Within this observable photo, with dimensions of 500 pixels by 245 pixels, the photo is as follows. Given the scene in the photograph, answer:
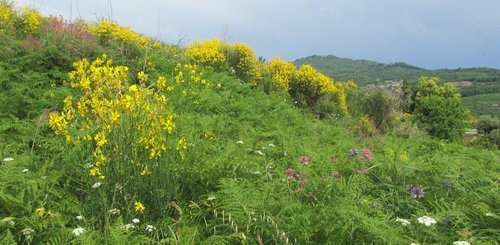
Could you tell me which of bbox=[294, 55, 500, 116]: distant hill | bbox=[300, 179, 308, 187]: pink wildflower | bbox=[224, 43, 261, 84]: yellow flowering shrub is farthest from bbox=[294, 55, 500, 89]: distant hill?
bbox=[300, 179, 308, 187]: pink wildflower

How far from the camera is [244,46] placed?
36.2 ft

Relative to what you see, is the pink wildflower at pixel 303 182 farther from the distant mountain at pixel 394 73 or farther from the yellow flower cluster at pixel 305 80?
the distant mountain at pixel 394 73

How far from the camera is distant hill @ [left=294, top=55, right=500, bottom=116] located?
202ft

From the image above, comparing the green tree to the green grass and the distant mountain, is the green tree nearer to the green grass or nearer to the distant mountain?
the green grass

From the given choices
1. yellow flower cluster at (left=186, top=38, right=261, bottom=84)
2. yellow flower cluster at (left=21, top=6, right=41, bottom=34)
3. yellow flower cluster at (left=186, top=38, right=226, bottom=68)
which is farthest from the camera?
yellow flower cluster at (left=186, top=38, right=261, bottom=84)

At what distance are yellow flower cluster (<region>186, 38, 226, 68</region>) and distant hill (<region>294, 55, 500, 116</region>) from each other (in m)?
26.3

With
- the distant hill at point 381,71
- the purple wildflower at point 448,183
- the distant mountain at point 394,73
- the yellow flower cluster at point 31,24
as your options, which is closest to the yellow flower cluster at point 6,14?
the yellow flower cluster at point 31,24

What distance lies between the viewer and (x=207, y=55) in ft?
32.2

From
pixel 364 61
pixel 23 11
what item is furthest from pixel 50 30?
pixel 364 61

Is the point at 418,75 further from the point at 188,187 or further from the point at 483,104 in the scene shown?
the point at 188,187

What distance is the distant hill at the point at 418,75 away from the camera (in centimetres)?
6162

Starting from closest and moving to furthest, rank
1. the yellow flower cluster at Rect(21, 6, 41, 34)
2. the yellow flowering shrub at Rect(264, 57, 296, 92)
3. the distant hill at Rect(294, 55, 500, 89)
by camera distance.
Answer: the yellow flower cluster at Rect(21, 6, 41, 34)
the yellow flowering shrub at Rect(264, 57, 296, 92)
the distant hill at Rect(294, 55, 500, 89)

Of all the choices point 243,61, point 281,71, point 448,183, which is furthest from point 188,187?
point 281,71

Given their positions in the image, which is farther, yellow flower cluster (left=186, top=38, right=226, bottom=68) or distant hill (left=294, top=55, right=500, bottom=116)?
distant hill (left=294, top=55, right=500, bottom=116)
